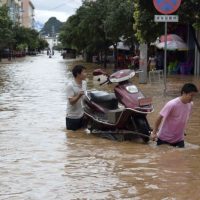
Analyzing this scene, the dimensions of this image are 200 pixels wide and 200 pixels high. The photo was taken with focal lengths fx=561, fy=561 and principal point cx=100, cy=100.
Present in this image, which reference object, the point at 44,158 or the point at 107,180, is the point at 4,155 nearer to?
the point at 44,158

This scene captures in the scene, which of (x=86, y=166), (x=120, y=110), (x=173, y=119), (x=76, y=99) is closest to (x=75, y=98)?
(x=76, y=99)

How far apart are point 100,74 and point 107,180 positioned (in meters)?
3.74

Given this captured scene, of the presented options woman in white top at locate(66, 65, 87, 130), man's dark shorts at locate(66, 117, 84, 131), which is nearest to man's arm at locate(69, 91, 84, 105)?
woman in white top at locate(66, 65, 87, 130)

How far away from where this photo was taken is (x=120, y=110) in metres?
9.64

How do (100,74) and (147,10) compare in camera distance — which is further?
(147,10)

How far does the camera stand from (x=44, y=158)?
838 centimetres

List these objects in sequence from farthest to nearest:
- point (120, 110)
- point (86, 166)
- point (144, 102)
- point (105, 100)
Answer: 1. point (105, 100)
2. point (120, 110)
3. point (144, 102)
4. point (86, 166)

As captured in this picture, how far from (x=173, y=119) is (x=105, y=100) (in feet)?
6.40

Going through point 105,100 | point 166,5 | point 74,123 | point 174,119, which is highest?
point 166,5

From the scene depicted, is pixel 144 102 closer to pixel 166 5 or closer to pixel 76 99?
pixel 76 99

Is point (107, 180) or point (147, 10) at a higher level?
point (147, 10)

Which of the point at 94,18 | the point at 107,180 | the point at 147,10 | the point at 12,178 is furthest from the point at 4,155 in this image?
the point at 94,18

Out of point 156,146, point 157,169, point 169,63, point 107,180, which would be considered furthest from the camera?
point 169,63

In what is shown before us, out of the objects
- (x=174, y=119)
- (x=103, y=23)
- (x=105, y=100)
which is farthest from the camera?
(x=103, y=23)
